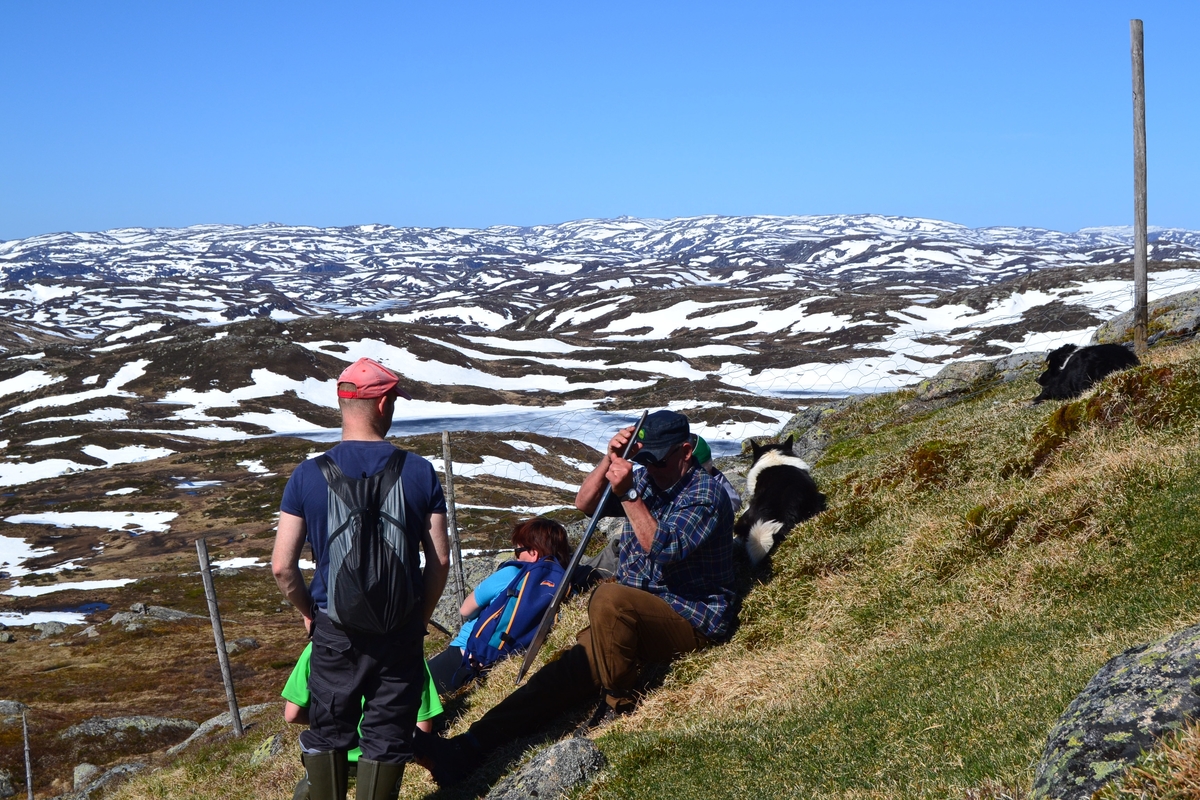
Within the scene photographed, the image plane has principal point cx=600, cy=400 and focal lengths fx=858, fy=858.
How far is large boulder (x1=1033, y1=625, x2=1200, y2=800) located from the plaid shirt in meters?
3.24

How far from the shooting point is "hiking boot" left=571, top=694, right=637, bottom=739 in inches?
270

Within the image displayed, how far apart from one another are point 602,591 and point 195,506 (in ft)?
247

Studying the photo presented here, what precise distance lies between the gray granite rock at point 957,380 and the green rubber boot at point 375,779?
15.7 m

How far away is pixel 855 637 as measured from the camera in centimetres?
689

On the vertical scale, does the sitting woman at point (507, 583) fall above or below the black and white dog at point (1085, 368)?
below

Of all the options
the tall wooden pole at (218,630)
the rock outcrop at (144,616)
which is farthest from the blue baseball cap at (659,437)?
the rock outcrop at (144,616)

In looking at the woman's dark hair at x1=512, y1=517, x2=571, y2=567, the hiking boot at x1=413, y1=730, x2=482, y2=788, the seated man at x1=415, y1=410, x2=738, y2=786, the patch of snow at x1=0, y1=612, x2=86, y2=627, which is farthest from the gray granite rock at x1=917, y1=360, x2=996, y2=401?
the patch of snow at x1=0, y1=612, x2=86, y2=627

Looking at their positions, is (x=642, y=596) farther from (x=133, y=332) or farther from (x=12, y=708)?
(x=133, y=332)

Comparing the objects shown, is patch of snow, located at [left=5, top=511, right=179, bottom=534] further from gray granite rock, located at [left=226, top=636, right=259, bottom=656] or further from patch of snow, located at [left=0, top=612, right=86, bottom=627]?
gray granite rock, located at [left=226, top=636, right=259, bottom=656]

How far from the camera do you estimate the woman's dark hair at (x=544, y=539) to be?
8.40 metres

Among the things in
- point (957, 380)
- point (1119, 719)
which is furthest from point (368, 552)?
point (957, 380)

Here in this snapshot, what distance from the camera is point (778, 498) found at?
9.49 m

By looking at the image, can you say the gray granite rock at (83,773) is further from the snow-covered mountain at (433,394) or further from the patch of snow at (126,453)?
the patch of snow at (126,453)

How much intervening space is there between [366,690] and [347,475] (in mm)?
1382
